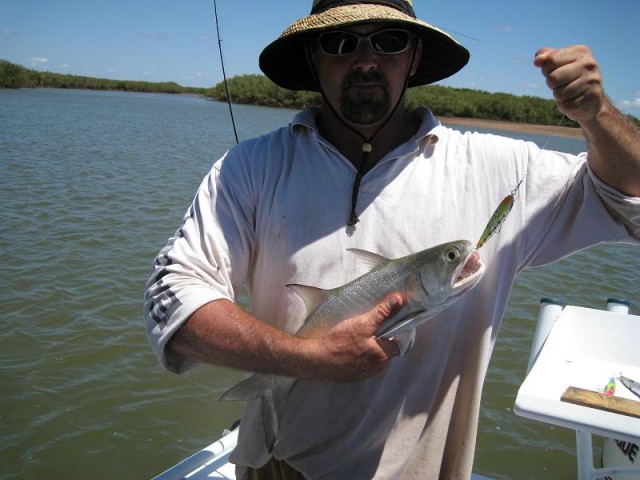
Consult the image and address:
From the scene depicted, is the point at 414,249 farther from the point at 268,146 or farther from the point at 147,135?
the point at 147,135

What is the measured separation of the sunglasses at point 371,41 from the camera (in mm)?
2354

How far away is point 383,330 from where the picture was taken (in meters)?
1.96

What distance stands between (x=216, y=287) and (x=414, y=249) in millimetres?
814

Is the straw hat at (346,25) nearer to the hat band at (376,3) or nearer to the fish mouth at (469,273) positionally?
the hat band at (376,3)

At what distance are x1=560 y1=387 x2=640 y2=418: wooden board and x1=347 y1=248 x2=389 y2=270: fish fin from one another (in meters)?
1.43

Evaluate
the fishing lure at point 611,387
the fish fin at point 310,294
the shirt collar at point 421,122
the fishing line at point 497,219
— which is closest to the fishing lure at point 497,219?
the fishing line at point 497,219

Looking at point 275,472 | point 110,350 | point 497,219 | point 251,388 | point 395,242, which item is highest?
point 497,219

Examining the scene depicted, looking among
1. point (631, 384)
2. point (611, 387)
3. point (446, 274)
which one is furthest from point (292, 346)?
point (631, 384)

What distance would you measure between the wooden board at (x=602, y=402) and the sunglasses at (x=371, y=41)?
6.33 ft

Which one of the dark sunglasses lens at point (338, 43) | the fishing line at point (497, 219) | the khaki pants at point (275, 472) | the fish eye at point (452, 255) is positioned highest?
the dark sunglasses lens at point (338, 43)

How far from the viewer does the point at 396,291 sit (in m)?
2.01

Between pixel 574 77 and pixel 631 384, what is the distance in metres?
2.33

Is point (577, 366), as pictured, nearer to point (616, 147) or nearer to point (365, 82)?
point (616, 147)

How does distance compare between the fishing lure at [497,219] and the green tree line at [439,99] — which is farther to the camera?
the green tree line at [439,99]
